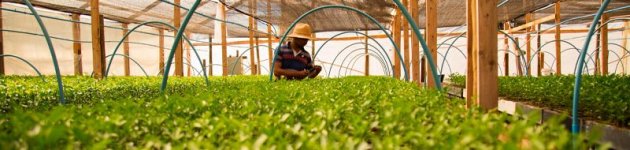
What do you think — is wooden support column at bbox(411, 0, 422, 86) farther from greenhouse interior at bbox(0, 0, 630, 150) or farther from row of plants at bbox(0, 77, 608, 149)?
row of plants at bbox(0, 77, 608, 149)

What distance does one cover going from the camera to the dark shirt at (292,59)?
680cm

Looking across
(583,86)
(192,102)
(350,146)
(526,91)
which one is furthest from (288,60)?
(350,146)

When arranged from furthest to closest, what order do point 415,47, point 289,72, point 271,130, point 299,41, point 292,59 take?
point 415,47, point 292,59, point 299,41, point 289,72, point 271,130

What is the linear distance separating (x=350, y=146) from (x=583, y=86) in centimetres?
489

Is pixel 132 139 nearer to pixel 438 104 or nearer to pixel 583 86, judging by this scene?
pixel 438 104

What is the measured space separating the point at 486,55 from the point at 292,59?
4233mm

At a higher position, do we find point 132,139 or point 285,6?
point 285,6

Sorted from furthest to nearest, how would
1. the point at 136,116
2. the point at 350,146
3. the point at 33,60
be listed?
1. the point at 33,60
2. the point at 136,116
3. the point at 350,146

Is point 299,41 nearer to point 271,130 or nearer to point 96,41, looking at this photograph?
point 96,41

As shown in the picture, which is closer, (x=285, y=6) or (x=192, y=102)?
(x=192, y=102)

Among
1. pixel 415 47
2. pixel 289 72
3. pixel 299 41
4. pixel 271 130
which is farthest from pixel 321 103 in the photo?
pixel 415 47

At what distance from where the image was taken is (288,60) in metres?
6.87

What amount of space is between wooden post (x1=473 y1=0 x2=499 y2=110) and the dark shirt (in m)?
4.14

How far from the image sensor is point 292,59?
22.5ft
